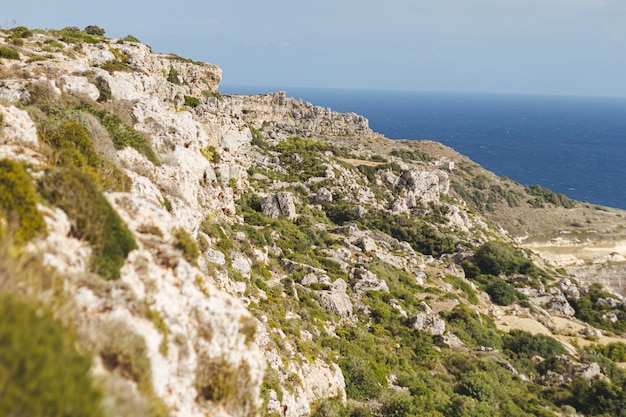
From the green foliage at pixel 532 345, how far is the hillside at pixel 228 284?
0.67ft

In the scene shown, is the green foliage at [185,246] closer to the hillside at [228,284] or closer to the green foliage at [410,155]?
the hillside at [228,284]

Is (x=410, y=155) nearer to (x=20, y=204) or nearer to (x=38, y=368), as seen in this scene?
(x=20, y=204)

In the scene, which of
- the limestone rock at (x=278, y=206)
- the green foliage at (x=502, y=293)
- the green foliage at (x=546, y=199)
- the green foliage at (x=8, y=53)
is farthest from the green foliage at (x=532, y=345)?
the green foliage at (x=546, y=199)

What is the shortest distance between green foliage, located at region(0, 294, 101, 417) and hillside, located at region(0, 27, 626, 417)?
21 mm

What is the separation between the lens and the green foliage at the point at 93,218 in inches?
290

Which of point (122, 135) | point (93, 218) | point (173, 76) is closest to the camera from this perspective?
point (93, 218)

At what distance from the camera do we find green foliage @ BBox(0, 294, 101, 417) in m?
4.14

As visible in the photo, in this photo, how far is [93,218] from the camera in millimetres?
7699

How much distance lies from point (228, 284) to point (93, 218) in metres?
9.76

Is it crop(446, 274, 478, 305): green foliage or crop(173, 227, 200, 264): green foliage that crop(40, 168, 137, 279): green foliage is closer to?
crop(173, 227, 200, 264): green foliage

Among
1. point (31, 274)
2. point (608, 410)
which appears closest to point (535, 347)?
point (608, 410)

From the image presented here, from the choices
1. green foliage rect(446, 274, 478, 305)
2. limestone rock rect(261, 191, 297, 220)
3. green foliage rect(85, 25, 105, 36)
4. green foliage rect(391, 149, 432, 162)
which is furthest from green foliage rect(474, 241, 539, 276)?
green foliage rect(85, 25, 105, 36)

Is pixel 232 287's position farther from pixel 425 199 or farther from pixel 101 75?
pixel 425 199

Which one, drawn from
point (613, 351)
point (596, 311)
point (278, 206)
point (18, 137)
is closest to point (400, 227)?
point (278, 206)
